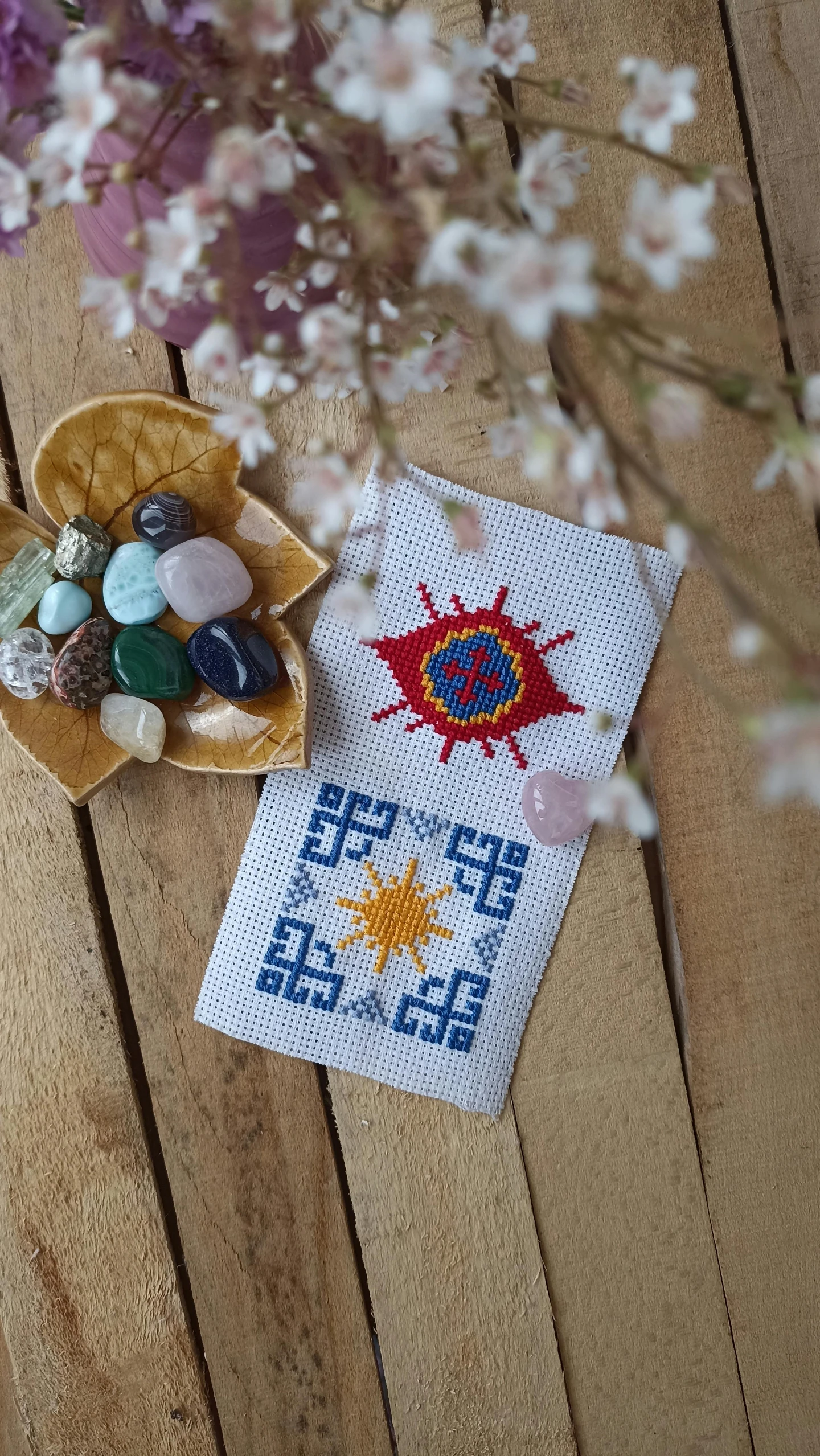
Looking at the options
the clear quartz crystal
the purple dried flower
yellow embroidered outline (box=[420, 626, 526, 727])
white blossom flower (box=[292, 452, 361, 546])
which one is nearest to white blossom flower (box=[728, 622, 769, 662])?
white blossom flower (box=[292, 452, 361, 546])

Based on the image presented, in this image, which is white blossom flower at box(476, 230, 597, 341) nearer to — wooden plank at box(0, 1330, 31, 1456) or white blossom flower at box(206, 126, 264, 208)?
white blossom flower at box(206, 126, 264, 208)

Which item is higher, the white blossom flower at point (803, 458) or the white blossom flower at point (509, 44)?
the white blossom flower at point (509, 44)

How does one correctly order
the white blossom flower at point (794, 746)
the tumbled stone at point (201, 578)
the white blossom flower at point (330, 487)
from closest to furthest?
the white blossom flower at point (794, 746) < the white blossom flower at point (330, 487) < the tumbled stone at point (201, 578)

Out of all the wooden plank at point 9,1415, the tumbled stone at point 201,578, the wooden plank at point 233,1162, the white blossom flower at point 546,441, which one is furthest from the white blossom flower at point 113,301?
the wooden plank at point 9,1415

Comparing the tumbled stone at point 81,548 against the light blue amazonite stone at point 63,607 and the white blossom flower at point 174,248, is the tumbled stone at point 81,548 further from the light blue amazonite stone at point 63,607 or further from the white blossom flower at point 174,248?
the white blossom flower at point 174,248

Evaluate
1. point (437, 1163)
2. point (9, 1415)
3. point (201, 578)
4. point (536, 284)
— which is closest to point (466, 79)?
point (536, 284)

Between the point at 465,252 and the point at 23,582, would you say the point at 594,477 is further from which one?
the point at 23,582

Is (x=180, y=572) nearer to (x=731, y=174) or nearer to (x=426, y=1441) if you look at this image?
(x=731, y=174)

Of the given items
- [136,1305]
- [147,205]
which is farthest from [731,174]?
[136,1305]
